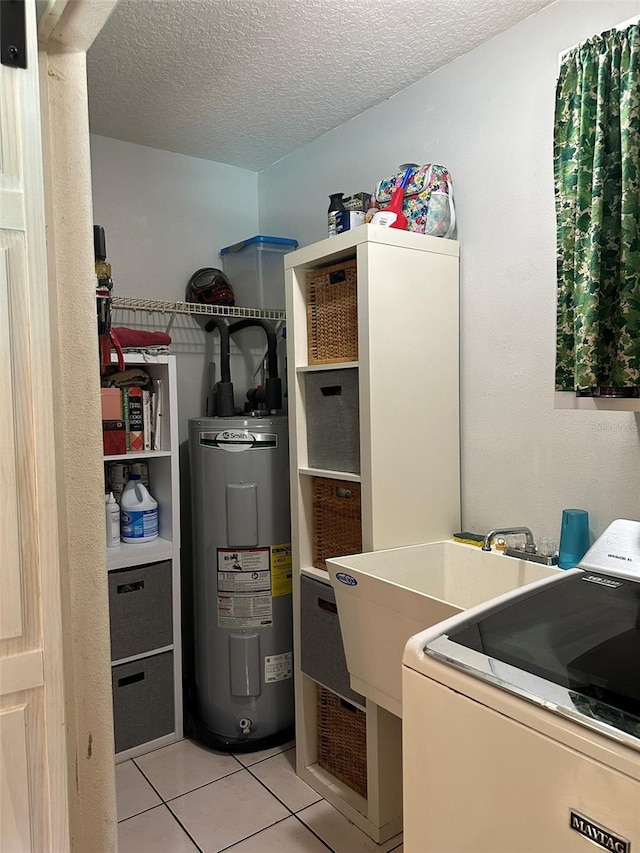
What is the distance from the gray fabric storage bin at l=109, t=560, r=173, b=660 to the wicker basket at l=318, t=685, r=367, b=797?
70 cm

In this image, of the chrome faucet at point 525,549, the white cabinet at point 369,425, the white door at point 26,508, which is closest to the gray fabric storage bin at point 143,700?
the white cabinet at point 369,425

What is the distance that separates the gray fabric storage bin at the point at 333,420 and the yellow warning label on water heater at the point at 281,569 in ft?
1.46

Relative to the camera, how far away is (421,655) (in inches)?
41.5

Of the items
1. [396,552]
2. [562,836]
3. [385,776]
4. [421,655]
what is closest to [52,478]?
[421,655]

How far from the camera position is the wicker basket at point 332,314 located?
2018mm

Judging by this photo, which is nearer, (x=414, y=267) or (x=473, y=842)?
(x=473, y=842)

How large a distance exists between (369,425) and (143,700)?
4.87ft

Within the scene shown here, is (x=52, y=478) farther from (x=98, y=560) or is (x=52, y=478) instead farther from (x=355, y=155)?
(x=355, y=155)

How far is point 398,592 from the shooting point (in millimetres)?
1594

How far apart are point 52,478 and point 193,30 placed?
5.14 feet

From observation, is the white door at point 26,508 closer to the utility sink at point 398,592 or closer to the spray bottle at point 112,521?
the utility sink at point 398,592

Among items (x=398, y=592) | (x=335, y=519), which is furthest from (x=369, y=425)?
(x=398, y=592)

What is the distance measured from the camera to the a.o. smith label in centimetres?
75

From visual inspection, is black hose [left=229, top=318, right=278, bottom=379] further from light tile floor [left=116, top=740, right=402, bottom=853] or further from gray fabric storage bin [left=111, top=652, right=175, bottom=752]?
light tile floor [left=116, top=740, right=402, bottom=853]
